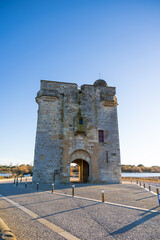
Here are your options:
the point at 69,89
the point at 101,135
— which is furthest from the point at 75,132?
the point at 69,89

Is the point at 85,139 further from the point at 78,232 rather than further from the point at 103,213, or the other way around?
the point at 78,232

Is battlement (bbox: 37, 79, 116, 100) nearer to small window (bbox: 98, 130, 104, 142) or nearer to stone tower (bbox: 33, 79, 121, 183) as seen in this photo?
stone tower (bbox: 33, 79, 121, 183)

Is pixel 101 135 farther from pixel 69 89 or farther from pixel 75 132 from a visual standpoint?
pixel 69 89

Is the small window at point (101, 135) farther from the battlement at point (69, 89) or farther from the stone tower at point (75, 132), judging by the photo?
the battlement at point (69, 89)

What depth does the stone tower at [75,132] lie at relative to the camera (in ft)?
57.1

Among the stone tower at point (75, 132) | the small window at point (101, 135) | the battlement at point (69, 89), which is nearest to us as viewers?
the stone tower at point (75, 132)

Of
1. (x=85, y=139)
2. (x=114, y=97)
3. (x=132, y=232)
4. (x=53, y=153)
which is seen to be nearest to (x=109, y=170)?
(x=85, y=139)

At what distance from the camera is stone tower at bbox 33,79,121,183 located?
17.4 meters

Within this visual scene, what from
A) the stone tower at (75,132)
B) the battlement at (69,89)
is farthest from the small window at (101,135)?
the battlement at (69,89)

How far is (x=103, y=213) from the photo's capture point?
5578 mm

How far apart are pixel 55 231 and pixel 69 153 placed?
14070 millimetres

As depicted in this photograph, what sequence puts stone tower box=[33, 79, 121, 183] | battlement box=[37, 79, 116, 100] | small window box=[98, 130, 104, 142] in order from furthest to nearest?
1. small window box=[98, 130, 104, 142]
2. battlement box=[37, 79, 116, 100]
3. stone tower box=[33, 79, 121, 183]

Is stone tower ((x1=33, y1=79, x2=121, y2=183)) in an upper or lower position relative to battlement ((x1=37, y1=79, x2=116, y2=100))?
lower

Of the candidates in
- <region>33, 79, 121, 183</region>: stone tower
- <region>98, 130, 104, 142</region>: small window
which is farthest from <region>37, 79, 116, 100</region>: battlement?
<region>98, 130, 104, 142</region>: small window
